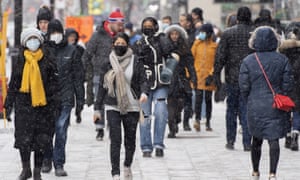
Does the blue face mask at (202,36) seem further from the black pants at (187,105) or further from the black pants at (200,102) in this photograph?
the black pants at (187,105)

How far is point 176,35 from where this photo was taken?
15.6 metres

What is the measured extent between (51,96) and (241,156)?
3838 millimetres

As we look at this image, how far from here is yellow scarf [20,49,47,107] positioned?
1047 cm

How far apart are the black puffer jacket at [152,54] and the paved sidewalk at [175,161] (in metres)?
1.10

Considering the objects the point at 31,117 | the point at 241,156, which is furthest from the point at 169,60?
the point at 31,117

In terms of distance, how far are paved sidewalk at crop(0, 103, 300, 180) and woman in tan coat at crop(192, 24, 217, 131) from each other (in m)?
0.72

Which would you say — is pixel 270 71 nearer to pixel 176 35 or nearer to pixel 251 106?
pixel 251 106

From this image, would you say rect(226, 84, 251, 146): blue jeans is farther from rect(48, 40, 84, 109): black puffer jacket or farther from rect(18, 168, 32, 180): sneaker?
rect(18, 168, 32, 180): sneaker

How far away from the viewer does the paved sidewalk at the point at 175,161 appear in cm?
1179

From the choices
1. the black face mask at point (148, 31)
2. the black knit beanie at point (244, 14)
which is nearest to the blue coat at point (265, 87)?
the black face mask at point (148, 31)

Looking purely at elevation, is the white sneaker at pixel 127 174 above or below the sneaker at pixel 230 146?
above

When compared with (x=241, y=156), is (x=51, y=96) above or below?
above

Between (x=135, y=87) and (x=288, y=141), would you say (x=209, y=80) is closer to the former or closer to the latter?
(x=288, y=141)

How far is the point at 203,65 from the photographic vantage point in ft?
56.6
